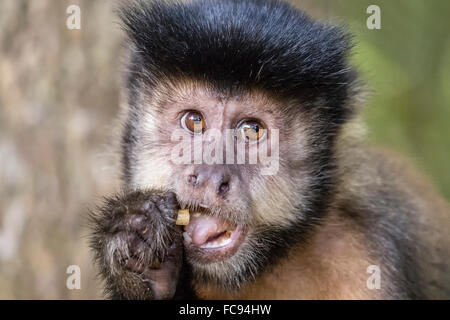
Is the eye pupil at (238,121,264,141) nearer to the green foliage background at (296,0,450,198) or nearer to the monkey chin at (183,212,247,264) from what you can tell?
the monkey chin at (183,212,247,264)

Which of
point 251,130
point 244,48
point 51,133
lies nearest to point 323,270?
point 251,130

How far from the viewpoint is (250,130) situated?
4.10 meters

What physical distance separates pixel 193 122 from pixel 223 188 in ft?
2.25

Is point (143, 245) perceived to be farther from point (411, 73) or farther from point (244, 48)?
point (411, 73)

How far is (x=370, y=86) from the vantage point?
191 inches

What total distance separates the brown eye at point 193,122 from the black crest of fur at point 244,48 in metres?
0.25

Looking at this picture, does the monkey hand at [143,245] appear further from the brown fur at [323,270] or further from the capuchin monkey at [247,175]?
the brown fur at [323,270]

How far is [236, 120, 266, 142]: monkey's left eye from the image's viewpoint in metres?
4.06

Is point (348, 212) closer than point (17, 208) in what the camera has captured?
Yes

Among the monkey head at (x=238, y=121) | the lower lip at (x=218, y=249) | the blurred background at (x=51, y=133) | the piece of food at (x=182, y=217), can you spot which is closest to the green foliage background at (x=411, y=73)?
the blurred background at (x=51, y=133)

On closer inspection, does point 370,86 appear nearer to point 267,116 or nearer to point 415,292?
point 267,116

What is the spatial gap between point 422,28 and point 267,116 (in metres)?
4.06

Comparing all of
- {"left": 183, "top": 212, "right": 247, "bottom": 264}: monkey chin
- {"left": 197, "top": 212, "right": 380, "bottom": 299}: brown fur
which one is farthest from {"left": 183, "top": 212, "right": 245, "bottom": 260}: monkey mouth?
{"left": 197, "top": 212, "right": 380, "bottom": 299}: brown fur
